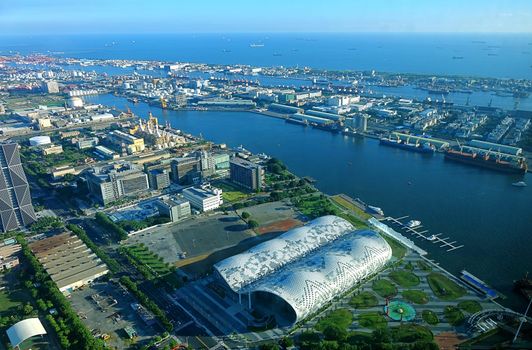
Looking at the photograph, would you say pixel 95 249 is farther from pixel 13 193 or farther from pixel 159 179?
pixel 159 179

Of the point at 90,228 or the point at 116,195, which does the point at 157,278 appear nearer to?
the point at 90,228

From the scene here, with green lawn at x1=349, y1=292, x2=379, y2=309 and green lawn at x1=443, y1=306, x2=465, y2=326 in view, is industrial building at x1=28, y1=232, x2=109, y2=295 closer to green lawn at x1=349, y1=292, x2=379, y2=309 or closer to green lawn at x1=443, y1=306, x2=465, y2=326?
green lawn at x1=349, y1=292, x2=379, y2=309

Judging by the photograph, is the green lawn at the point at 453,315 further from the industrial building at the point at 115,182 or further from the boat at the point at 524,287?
the industrial building at the point at 115,182

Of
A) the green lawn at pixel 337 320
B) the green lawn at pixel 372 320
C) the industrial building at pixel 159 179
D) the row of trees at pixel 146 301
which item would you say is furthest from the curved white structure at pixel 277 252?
the industrial building at pixel 159 179

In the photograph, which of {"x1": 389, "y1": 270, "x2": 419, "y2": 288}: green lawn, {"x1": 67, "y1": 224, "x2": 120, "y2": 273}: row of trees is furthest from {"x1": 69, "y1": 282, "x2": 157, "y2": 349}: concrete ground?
{"x1": 389, "y1": 270, "x2": 419, "y2": 288}: green lawn

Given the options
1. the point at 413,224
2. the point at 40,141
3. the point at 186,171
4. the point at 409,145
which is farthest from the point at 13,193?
the point at 409,145

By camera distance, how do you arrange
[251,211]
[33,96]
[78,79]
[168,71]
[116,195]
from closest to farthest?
1. [251,211]
2. [116,195]
3. [33,96]
4. [78,79]
5. [168,71]

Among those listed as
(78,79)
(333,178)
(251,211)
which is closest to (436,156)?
(333,178)
